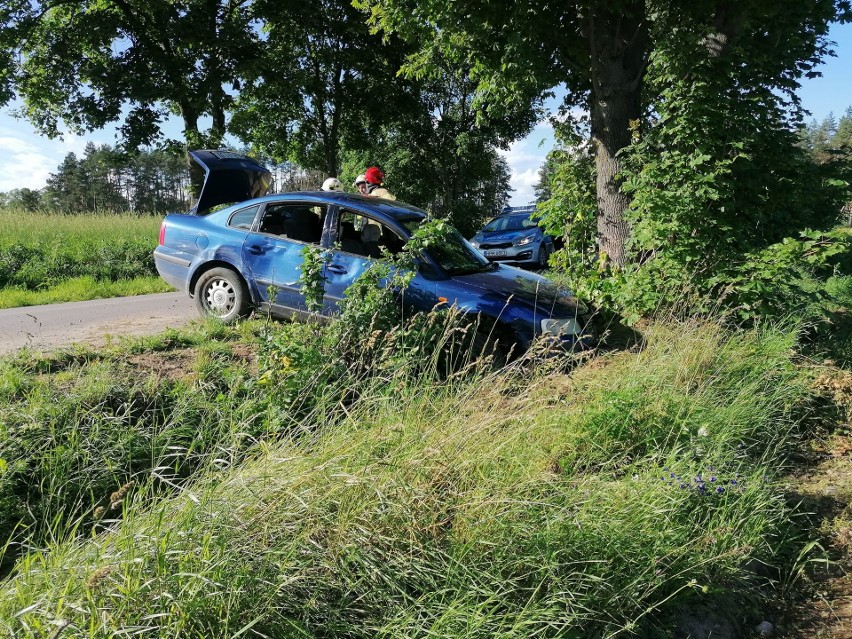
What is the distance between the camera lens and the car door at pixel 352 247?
6941 mm

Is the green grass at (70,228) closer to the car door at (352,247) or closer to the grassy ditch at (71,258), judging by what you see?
the grassy ditch at (71,258)

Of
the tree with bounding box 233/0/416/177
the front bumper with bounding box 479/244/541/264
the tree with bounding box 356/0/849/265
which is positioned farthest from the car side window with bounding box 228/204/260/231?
the tree with bounding box 233/0/416/177

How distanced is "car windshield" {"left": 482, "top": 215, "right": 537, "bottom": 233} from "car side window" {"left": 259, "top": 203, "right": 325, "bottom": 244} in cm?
1040

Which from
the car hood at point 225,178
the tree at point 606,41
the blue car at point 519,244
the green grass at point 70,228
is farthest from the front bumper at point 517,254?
the car hood at point 225,178

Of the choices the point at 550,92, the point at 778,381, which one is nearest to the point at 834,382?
the point at 778,381

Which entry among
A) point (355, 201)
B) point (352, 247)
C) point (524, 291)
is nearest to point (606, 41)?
point (355, 201)

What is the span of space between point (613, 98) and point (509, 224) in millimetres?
8575

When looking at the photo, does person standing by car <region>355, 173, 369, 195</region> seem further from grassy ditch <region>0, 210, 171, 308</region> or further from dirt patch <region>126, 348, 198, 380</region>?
dirt patch <region>126, 348, 198, 380</region>

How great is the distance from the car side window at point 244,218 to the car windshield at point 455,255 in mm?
1815

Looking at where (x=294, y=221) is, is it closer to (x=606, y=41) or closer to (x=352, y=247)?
(x=352, y=247)

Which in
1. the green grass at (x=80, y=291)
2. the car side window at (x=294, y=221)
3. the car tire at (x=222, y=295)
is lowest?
the green grass at (x=80, y=291)

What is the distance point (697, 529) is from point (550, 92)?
9.16 m

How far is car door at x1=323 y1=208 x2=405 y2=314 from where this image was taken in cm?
694

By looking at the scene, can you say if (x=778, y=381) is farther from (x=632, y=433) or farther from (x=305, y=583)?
(x=305, y=583)
